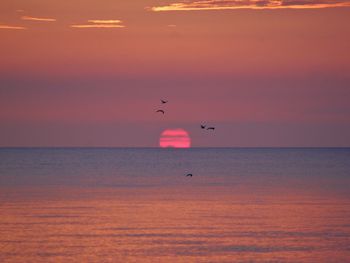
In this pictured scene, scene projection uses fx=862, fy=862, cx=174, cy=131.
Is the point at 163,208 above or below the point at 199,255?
above

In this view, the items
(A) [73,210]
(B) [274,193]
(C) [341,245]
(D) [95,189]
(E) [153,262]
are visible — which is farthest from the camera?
(D) [95,189]

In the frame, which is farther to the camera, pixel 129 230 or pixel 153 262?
pixel 129 230

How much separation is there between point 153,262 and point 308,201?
3884cm

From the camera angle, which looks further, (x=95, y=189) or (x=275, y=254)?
(x=95, y=189)

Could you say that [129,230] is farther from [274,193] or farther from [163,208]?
[274,193]

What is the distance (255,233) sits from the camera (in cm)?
6331

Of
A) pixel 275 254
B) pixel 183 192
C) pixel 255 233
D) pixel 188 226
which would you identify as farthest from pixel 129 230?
pixel 183 192

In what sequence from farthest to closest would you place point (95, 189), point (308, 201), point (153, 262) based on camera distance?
1. point (95, 189)
2. point (308, 201)
3. point (153, 262)

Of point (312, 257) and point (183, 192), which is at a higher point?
point (183, 192)

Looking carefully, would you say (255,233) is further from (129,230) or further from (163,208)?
(163,208)

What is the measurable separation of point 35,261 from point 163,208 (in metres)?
29.6

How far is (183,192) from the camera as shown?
104562 millimetres

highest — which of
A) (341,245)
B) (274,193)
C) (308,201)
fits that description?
(274,193)

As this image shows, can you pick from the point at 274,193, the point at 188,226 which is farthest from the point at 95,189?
the point at 188,226
